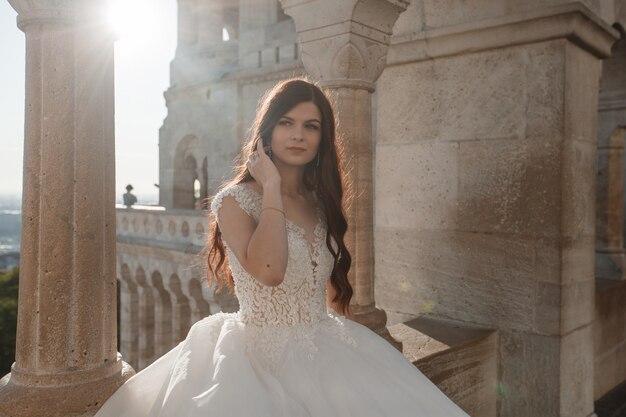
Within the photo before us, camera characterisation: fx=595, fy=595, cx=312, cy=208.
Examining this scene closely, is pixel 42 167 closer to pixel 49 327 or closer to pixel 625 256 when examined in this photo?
pixel 49 327

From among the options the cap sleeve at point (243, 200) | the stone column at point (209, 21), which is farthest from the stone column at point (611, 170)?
the stone column at point (209, 21)

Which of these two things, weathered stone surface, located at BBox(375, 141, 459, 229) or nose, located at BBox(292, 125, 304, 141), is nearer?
nose, located at BBox(292, 125, 304, 141)

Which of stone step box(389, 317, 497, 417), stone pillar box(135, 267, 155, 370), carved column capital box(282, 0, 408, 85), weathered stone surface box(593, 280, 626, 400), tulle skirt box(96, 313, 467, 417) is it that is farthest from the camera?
stone pillar box(135, 267, 155, 370)

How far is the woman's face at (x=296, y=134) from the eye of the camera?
5.09 feet

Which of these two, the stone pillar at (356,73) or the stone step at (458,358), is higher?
the stone pillar at (356,73)

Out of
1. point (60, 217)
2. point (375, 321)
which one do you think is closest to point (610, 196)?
point (375, 321)

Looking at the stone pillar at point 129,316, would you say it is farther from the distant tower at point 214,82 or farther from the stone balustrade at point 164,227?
the distant tower at point 214,82

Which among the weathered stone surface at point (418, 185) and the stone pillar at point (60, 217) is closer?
the stone pillar at point (60, 217)

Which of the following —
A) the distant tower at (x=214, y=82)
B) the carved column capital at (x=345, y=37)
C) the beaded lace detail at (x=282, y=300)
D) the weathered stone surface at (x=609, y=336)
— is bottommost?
the weathered stone surface at (x=609, y=336)

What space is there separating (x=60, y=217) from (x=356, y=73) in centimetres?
134

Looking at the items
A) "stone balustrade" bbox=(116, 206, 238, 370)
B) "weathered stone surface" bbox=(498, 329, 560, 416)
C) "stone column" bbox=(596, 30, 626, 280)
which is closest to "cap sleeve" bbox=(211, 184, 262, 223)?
"weathered stone surface" bbox=(498, 329, 560, 416)

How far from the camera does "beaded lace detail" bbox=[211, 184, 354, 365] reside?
1421mm

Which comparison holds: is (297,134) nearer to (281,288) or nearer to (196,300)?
(281,288)

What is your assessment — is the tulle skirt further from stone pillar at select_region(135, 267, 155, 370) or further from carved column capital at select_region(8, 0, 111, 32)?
stone pillar at select_region(135, 267, 155, 370)
